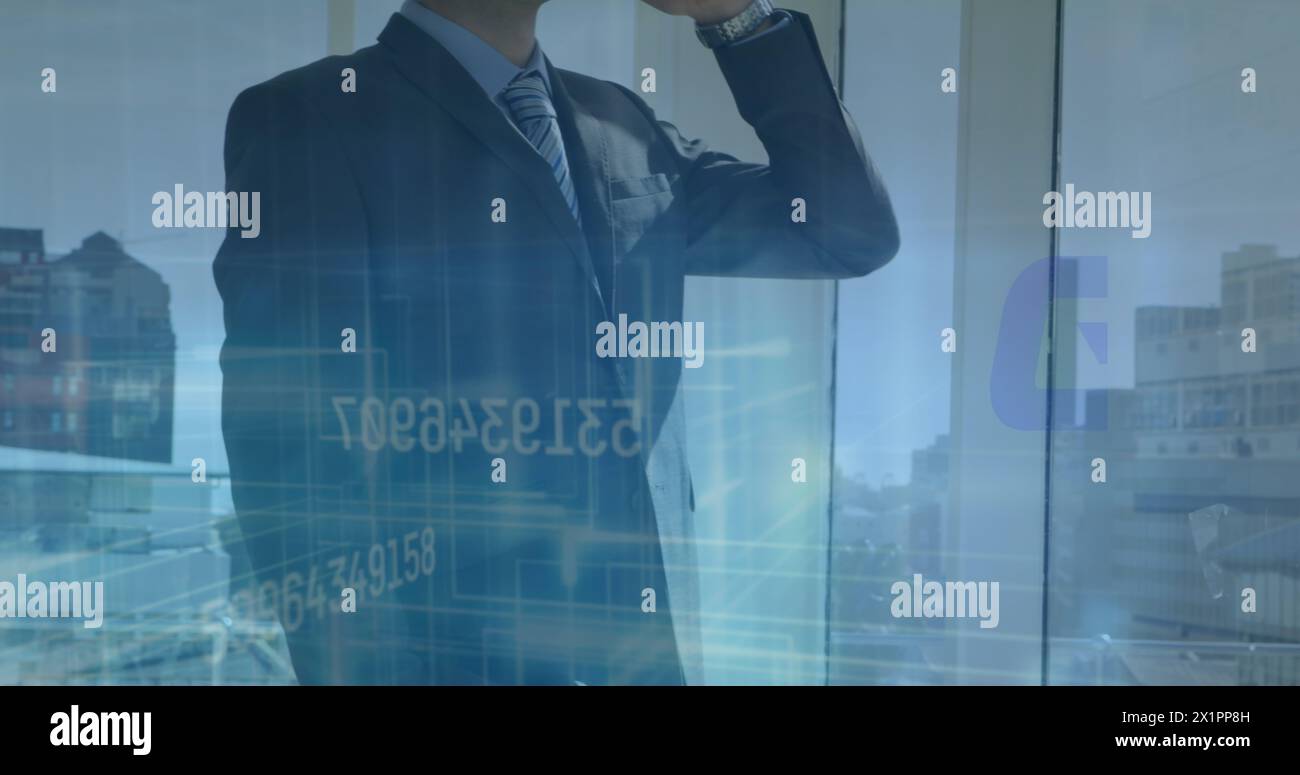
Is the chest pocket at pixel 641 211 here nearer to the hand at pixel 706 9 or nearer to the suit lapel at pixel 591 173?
the suit lapel at pixel 591 173

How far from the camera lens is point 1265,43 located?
1943 millimetres

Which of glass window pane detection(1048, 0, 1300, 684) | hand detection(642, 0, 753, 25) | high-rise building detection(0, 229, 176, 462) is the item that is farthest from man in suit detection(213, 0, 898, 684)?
glass window pane detection(1048, 0, 1300, 684)

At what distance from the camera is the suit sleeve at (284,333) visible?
6.11ft

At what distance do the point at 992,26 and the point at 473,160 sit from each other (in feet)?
3.78

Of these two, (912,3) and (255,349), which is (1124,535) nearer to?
(912,3)

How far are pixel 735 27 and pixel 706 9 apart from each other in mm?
74

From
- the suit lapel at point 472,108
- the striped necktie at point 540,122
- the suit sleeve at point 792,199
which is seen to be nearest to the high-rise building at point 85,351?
the suit lapel at point 472,108

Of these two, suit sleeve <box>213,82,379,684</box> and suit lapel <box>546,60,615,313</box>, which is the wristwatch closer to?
suit lapel <box>546,60,615,313</box>

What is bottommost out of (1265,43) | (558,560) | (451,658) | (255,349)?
(451,658)

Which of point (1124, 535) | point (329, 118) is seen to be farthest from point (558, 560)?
point (1124, 535)

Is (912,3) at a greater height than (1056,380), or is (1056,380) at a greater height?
(912,3)

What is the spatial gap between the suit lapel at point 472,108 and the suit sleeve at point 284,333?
0.75 feet

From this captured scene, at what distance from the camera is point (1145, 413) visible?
1918mm

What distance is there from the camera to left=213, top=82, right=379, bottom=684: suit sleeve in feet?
6.11
